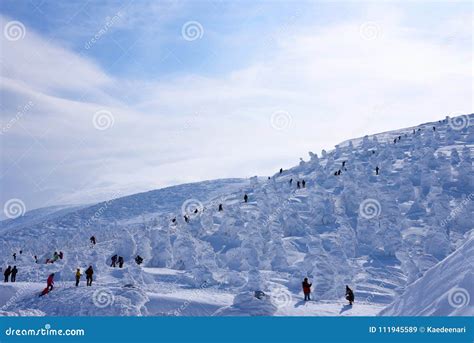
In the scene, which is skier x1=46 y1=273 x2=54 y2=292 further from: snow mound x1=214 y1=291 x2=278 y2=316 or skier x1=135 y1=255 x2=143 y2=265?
skier x1=135 y1=255 x2=143 y2=265

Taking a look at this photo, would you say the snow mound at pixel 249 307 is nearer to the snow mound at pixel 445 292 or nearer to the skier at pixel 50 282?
the snow mound at pixel 445 292

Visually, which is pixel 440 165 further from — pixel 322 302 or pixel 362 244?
pixel 322 302

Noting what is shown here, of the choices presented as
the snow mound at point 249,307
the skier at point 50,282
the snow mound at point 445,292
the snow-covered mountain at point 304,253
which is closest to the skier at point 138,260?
the snow-covered mountain at point 304,253

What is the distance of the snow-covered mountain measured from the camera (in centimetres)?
2088

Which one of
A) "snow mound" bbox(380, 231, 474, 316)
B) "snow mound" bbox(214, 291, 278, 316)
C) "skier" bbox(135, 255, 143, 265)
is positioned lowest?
"snow mound" bbox(214, 291, 278, 316)

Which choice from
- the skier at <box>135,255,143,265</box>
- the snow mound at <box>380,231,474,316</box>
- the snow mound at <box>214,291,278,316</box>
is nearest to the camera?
the snow mound at <box>380,231,474,316</box>

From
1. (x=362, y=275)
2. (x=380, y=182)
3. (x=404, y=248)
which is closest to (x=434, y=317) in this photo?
(x=362, y=275)

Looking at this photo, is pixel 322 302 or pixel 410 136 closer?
pixel 322 302

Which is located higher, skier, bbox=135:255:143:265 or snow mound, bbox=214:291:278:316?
skier, bbox=135:255:143:265

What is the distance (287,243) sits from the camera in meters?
38.6

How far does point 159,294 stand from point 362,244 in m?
21.0

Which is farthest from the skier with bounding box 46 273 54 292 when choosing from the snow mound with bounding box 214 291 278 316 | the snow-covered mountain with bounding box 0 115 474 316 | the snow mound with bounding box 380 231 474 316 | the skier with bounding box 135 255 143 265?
the snow mound with bounding box 380 231 474 316

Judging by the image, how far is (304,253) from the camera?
1479 inches

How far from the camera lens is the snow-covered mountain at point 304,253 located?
68.5 feet
